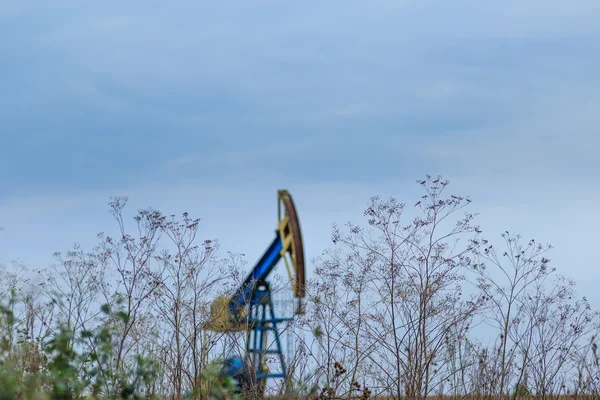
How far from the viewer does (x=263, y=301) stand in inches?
349

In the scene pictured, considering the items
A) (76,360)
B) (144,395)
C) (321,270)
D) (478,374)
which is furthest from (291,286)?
(76,360)

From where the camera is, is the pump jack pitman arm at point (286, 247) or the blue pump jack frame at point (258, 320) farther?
the pump jack pitman arm at point (286, 247)

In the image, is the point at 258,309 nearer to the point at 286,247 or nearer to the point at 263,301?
the point at 263,301

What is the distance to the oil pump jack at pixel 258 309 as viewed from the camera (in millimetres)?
7961

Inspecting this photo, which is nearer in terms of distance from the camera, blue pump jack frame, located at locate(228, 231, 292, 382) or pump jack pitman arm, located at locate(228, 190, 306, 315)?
blue pump jack frame, located at locate(228, 231, 292, 382)

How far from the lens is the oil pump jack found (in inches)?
313

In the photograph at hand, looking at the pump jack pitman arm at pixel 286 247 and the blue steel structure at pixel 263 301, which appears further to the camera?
the pump jack pitman arm at pixel 286 247

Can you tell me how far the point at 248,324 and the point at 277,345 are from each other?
500 mm

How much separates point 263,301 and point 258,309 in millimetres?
172

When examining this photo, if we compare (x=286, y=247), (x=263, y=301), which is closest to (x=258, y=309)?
(x=263, y=301)

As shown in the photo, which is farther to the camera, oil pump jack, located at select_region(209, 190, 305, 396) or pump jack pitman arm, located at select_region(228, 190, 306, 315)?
pump jack pitman arm, located at select_region(228, 190, 306, 315)

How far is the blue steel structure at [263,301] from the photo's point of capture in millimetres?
7965

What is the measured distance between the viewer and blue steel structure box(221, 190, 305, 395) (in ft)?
26.1

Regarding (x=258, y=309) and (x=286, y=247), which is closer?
(x=258, y=309)
